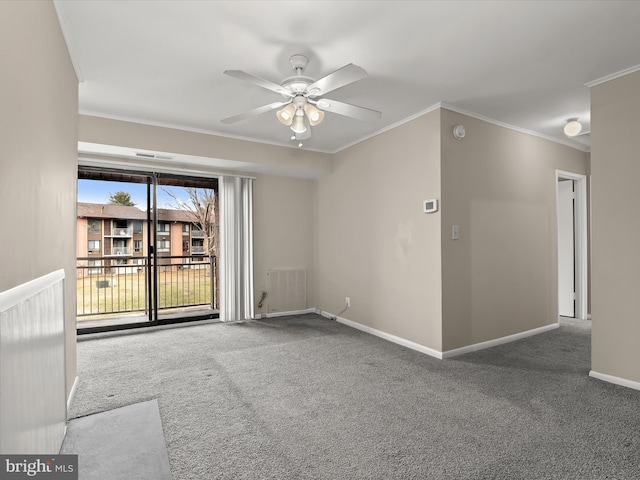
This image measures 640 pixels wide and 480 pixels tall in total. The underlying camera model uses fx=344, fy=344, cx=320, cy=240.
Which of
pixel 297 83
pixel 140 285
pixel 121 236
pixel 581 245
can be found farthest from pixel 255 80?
pixel 581 245

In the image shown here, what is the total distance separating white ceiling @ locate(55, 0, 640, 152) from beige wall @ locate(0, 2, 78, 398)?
0.46 m

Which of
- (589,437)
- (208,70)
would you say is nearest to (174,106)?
(208,70)

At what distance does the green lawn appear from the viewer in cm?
514

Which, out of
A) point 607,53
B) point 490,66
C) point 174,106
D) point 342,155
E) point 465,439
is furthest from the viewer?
point 342,155

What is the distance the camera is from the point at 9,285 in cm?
123

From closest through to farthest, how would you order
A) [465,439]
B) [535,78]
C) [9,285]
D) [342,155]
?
1. [9,285]
2. [465,439]
3. [535,78]
4. [342,155]

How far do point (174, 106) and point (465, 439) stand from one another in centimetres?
377

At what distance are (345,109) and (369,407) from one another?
2.27 metres

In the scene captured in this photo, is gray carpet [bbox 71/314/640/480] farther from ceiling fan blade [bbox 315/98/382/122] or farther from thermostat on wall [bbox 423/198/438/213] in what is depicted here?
ceiling fan blade [bbox 315/98/382/122]

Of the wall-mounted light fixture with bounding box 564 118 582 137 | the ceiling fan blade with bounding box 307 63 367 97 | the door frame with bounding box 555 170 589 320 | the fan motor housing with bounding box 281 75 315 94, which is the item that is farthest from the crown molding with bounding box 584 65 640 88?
the fan motor housing with bounding box 281 75 315 94

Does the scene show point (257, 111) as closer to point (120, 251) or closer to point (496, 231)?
point (496, 231)

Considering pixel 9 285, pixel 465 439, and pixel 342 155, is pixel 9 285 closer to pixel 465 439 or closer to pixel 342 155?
pixel 465 439

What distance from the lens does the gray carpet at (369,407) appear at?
5.98ft

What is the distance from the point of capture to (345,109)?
2760 millimetres
